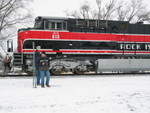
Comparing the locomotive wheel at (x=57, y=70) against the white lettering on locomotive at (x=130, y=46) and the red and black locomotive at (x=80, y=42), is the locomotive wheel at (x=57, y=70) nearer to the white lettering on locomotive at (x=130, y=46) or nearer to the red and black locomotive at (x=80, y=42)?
the red and black locomotive at (x=80, y=42)

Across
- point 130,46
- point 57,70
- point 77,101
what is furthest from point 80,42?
point 77,101

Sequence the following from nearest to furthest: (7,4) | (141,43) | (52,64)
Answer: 1. (52,64)
2. (141,43)
3. (7,4)

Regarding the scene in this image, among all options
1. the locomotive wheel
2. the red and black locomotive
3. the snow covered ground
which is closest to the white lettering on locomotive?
the red and black locomotive

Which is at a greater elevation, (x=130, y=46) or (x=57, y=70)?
(x=130, y=46)

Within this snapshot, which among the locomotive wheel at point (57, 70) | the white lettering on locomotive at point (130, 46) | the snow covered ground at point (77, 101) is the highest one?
the white lettering on locomotive at point (130, 46)

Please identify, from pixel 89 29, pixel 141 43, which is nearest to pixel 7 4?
pixel 89 29

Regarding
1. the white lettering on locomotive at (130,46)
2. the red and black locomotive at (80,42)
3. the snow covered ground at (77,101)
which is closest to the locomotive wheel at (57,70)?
the red and black locomotive at (80,42)

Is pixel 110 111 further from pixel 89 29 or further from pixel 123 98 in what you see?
pixel 89 29

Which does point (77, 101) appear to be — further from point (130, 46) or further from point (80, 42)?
point (130, 46)

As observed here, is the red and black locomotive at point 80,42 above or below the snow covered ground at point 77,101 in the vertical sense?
above

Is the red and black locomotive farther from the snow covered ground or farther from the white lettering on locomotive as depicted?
the snow covered ground

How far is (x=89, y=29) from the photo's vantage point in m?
16.8

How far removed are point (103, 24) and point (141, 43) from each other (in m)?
3.31

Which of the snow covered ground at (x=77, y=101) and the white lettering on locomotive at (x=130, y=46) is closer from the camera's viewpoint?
the snow covered ground at (x=77, y=101)
